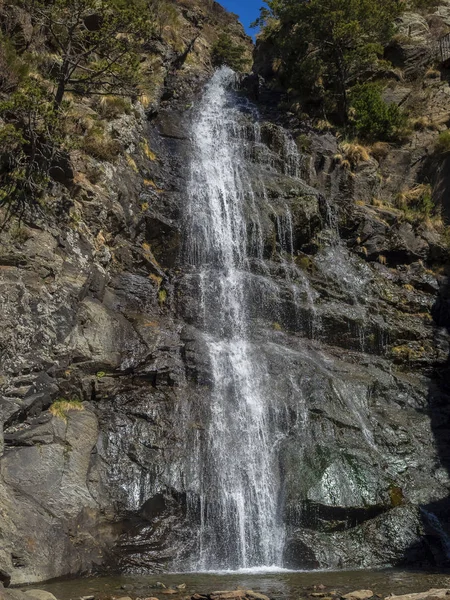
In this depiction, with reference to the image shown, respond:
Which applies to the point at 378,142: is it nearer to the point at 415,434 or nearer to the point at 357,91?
the point at 357,91

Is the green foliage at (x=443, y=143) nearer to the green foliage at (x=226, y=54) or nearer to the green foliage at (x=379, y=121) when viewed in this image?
the green foliage at (x=379, y=121)

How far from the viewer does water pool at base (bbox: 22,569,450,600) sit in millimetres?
9672

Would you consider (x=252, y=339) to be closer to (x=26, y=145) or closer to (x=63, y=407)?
(x=63, y=407)

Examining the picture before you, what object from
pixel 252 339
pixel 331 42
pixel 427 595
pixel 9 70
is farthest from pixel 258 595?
pixel 331 42

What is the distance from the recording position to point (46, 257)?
1438 centimetres

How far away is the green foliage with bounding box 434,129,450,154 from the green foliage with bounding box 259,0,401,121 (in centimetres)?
466

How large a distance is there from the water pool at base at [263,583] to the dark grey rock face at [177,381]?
0.68m

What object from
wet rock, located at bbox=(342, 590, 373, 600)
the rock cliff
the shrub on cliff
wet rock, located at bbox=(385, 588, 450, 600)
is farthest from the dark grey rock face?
wet rock, located at bbox=(385, 588, 450, 600)

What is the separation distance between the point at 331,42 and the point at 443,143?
722cm

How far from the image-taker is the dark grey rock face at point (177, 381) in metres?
12.0

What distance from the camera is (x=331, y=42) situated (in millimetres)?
27766

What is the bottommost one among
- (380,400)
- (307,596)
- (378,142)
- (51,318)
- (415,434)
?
(307,596)

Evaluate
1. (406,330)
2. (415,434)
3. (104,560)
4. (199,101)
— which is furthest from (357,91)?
(104,560)

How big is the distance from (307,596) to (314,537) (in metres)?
3.51
